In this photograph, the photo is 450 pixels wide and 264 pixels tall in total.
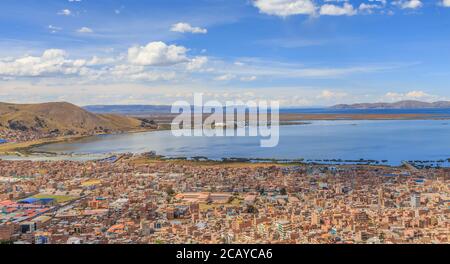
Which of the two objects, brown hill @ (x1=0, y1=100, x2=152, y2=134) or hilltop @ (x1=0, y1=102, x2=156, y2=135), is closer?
hilltop @ (x1=0, y1=102, x2=156, y2=135)

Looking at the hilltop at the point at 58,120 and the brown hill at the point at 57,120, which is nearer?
the hilltop at the point at 58,120

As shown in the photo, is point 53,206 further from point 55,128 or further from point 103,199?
point 55,128

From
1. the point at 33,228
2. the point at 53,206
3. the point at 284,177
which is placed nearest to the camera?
the point at 33,228
